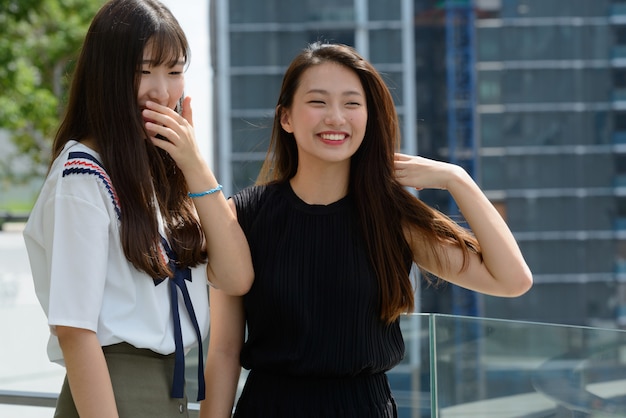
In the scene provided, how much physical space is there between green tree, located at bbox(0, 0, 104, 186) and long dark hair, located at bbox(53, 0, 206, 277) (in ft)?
0.35

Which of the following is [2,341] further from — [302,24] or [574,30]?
[574,30]

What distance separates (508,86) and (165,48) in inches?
457

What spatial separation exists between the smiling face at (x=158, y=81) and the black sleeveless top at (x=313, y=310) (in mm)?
247

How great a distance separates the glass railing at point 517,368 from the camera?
1572 mm

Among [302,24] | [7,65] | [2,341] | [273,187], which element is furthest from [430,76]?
[273,187]

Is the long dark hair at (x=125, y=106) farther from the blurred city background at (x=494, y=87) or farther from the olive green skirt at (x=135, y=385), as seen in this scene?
the blurred city background at (x=494, y=87)

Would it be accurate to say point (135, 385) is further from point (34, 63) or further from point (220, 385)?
point (34, 63)

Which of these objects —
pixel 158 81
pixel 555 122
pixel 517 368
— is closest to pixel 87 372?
pixel 158 81

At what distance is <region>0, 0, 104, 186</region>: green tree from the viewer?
22.2 ft

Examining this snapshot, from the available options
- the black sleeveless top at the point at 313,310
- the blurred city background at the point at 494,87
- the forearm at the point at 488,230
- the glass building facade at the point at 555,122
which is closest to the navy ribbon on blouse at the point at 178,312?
the black sleeveless top at the point at 313,310

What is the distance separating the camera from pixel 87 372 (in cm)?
101

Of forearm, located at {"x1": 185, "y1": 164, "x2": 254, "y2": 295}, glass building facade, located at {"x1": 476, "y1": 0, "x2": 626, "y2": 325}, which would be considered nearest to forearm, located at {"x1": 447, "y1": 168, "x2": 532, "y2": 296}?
forearm, located at {"x1": 185, "y1": 164, "x2": 254, "y2": 295}

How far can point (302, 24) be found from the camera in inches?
478

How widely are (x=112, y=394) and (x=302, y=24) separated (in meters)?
11.4
